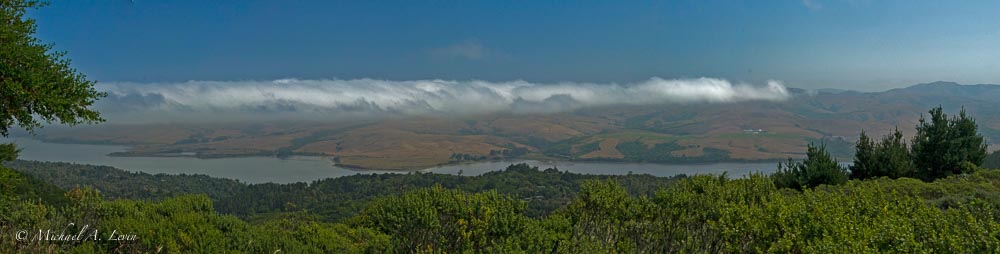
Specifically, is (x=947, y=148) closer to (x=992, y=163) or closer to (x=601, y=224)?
(x=601, y=224)

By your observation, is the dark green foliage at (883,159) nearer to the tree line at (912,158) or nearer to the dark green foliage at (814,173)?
the tree line at (912,158)

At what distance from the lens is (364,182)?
114562mm

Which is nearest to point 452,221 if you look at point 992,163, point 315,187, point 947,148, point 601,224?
point 601,224

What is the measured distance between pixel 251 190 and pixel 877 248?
124731 mm

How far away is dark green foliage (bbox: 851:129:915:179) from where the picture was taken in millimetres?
22656

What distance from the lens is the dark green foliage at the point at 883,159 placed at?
22656mm

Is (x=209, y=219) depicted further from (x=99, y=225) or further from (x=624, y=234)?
(x=624, y=234)

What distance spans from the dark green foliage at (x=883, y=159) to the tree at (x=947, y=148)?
0.71 meters

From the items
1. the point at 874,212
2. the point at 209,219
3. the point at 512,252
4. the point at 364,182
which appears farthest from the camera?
the point at 364,182

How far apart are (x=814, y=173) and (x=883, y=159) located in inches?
165

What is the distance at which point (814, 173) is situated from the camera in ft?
71.3

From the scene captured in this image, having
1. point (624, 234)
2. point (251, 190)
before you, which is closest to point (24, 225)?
point (624, 234)

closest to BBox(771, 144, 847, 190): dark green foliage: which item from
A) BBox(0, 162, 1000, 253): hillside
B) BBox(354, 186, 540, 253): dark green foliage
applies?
BBox(0, 162, 1000, 253): hillside

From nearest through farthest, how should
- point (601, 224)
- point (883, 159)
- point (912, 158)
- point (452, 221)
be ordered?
point (452, 221) → point (601, 224) → point (883, 159) → point (912, 158)
